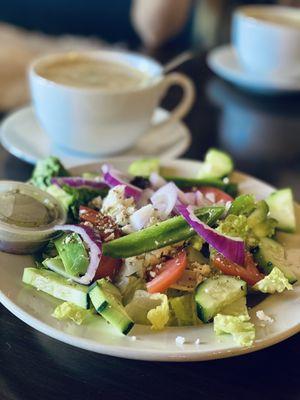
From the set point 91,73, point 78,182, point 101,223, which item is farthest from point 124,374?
point 91,73

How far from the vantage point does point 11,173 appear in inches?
46.5

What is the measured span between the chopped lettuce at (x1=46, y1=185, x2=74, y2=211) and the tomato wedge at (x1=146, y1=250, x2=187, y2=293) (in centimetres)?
19

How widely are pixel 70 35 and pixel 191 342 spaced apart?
113 inches

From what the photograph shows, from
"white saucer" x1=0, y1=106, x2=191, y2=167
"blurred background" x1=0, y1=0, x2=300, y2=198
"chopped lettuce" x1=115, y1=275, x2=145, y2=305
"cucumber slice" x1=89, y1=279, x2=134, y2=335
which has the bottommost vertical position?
"blurred background" x1=0, y1=0, x2=300, y2=198

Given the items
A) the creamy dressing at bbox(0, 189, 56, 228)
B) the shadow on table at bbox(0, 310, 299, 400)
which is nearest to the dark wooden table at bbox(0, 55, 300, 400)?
the shadow on table at bbox(0, 310, 299, 400)

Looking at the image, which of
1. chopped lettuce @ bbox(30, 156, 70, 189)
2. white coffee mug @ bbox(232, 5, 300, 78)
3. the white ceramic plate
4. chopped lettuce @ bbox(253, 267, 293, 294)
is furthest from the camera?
white coffee mug @ bbox(232, 5, 300, 78)

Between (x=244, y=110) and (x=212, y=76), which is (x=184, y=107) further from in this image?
(x=212, y=76)

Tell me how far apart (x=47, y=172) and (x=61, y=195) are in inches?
3.0

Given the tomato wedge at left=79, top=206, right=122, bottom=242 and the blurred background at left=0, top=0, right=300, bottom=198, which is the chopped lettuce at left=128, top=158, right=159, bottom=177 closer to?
the tomato wedge at left=79, top=206, right=122, bottom=242

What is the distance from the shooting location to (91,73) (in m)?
1.33

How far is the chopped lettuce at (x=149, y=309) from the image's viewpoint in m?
0.72

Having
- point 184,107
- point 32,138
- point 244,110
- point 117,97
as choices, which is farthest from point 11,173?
point 244,110

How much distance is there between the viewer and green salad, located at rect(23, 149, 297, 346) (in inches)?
28.9

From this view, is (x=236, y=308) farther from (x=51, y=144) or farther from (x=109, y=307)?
(x=51, y=144)
